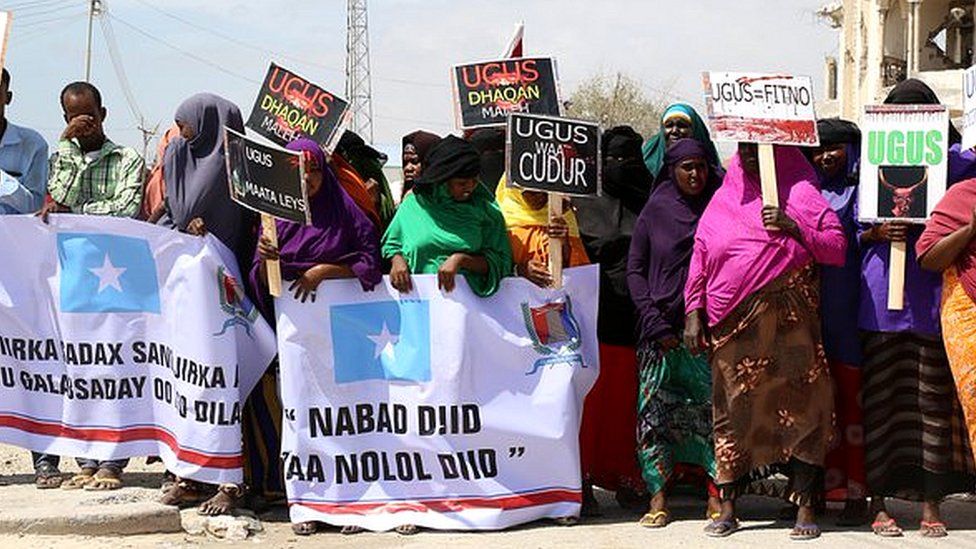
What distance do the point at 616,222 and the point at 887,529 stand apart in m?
1.92

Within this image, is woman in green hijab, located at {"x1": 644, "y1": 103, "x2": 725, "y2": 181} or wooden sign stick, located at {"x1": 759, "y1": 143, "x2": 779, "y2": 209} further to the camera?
woman in green hijab, located at {"x1": 644, "y1": 103, "x2": 725, "y2": 181}

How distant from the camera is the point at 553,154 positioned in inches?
239

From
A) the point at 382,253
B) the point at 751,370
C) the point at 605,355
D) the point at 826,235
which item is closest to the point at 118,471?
the point at 382,253

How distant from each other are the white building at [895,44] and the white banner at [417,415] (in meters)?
25.3

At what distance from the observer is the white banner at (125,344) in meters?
6.18

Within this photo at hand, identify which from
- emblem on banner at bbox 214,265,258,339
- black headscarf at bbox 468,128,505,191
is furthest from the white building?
emblem on banner at bbox 214,265,258,339

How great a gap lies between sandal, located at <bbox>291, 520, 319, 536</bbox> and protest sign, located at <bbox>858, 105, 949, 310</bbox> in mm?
2743

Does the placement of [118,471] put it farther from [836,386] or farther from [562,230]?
[836,386]

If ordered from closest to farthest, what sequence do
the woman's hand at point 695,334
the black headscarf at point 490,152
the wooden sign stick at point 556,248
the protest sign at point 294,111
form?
1. the woman's hand at point 695,334
2. the wooden sign stick at point 556,248
3. the protest sign at point 294,111
4. the black headscarf at point 490,152

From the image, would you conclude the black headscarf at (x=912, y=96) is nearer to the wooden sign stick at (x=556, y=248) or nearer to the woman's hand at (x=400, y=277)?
the wooden sign stick at (x=556, y=248)

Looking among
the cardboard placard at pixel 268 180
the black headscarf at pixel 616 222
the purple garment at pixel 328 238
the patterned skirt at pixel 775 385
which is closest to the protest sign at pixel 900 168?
the patterned skirt at pixel 775 385

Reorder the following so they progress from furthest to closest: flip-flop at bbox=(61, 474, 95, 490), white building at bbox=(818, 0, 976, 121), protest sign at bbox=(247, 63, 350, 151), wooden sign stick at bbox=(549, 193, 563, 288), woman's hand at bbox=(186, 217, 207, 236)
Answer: white building at bbox=(818, 0, 976, 121) < flip-flop at bbox=(61, 474, 95, 490) < protest sign at bbox=(247, 63, 350, 151) < woman's hand at bbox=(186, 217, 207, 236) < wooden sign stick at bbox=(549, 193, 563, 288)

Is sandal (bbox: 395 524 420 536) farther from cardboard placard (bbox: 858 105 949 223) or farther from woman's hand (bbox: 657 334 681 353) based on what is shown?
cardboard placard (bbox: 858 105 949 223)

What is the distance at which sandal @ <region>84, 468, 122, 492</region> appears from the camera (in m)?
6.58
